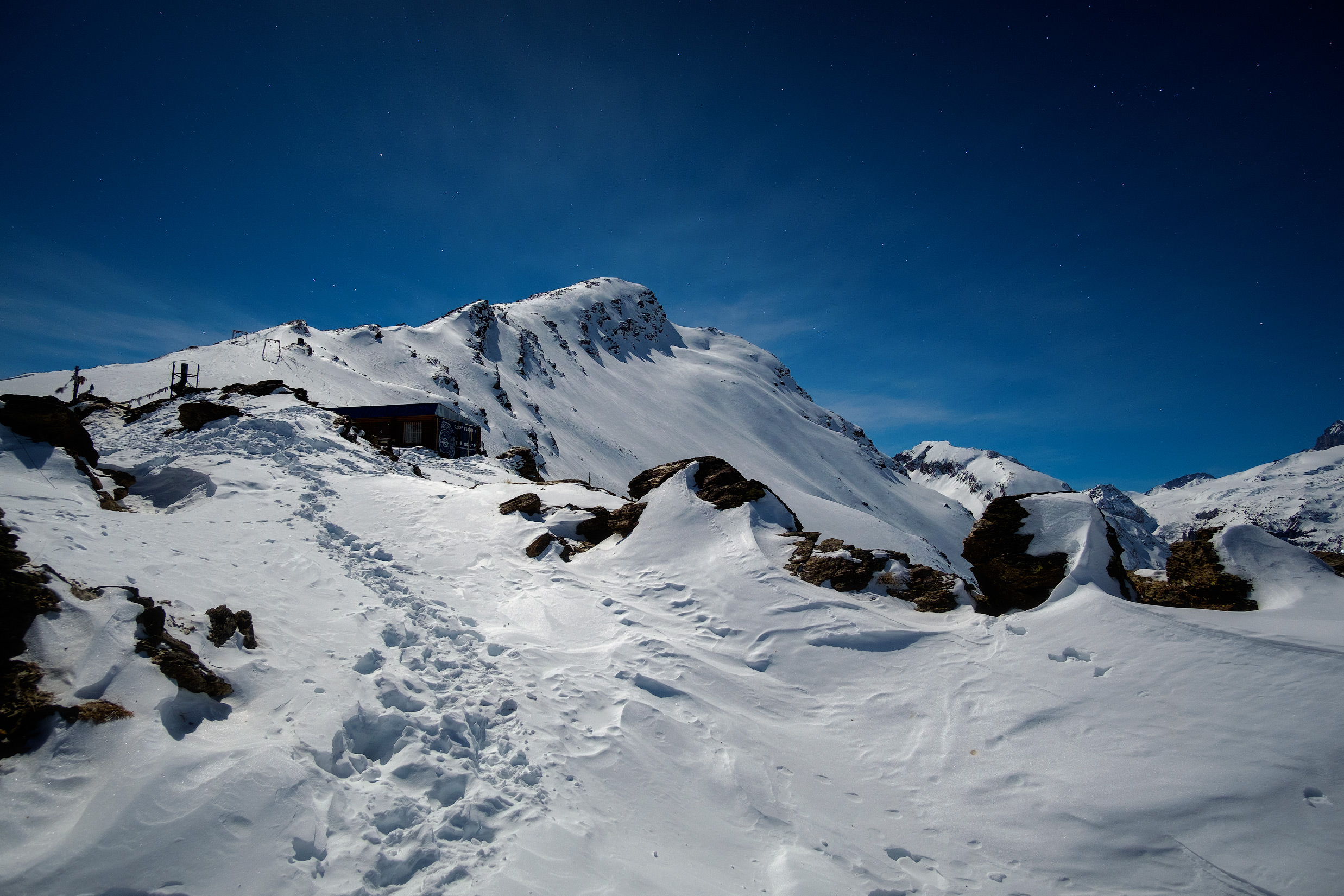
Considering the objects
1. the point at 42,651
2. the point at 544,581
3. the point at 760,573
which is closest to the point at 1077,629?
the point at 760,573

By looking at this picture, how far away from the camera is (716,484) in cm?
1373

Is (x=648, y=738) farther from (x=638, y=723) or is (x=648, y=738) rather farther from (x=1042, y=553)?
(x=1042, y=553)

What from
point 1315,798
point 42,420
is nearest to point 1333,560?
point 1315,798

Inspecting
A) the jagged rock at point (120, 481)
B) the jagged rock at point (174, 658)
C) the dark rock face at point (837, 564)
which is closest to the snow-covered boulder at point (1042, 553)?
the dark rock face at point (837, 564)

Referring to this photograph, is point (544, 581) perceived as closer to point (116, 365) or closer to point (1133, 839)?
point (1133, 839)

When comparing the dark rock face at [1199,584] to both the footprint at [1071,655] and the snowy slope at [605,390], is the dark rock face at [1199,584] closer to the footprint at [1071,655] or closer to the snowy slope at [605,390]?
the footprint at [1071,655]

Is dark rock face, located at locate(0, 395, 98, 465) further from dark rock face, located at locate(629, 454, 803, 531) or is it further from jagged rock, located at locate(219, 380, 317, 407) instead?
dark rock face, located at locate(629, 454, 803, 531)

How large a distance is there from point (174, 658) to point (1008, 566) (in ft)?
37.0

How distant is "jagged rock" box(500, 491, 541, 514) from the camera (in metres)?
13.7

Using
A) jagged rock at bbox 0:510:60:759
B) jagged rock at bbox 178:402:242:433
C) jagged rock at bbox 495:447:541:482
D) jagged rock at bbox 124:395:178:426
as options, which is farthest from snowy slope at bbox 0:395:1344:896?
jagged rock at bbox 495:447:541:482

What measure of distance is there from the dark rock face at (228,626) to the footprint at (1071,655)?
32.7 feet

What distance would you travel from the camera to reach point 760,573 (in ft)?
33.6

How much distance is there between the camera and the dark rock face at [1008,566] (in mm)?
8578

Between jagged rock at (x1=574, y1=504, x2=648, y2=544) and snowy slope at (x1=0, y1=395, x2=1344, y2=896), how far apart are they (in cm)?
354
